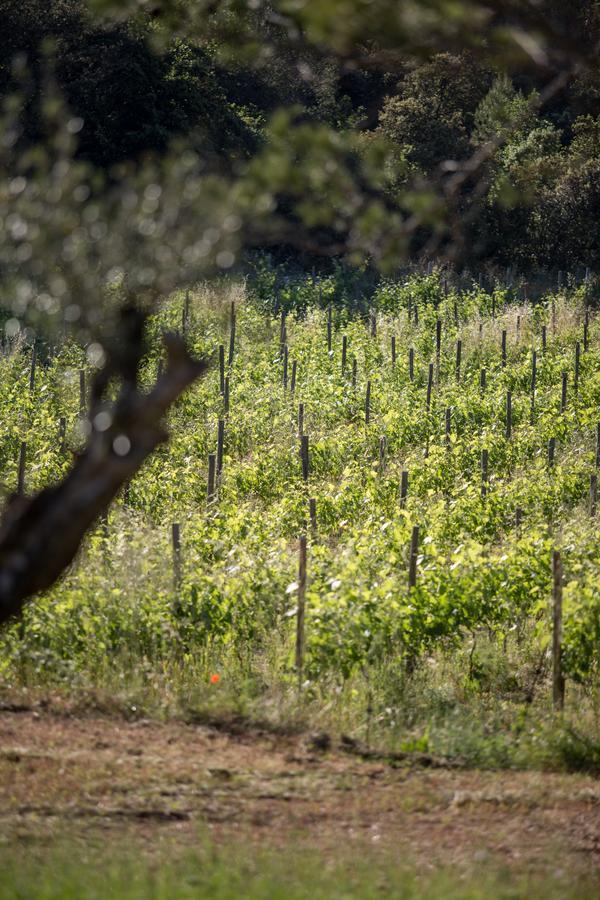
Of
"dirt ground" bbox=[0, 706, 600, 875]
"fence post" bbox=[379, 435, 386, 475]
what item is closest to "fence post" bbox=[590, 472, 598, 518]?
"fence post" bbox=[379, 435, 386, 475]

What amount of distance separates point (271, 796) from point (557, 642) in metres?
2.71

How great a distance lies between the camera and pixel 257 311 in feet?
82.6

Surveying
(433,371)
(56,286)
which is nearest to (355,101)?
(433,371)

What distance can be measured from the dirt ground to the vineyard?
0.86 metres

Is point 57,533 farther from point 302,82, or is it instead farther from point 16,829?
point 302,82

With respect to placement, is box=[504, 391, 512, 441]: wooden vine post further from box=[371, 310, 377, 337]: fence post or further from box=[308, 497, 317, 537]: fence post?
box=[371, 310, 377, 337]: fence post

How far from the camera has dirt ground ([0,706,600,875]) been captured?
6.12 metres

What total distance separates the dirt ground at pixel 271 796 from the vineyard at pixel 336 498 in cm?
86

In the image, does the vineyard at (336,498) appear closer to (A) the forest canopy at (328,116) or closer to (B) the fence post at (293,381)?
(B) the fence post at (293,381)

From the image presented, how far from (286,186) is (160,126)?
75.2 feet

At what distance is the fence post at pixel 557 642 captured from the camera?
8.33 m

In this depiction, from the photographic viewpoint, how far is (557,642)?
8.34 meters

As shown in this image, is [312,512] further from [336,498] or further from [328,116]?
[328,116]

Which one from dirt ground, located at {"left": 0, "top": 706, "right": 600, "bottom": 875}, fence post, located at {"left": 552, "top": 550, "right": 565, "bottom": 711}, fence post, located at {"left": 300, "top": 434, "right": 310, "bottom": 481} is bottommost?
dirt ground, located at {"left": 0, "top": 706, "right": 600, "bottom": 875}
